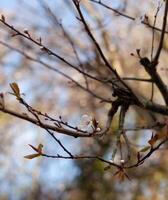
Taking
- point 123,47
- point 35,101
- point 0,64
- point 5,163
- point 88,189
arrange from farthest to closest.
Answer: point 5,163
point 88,189
point 35,101
point 123,47
point 0,64

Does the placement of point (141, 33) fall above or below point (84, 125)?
above

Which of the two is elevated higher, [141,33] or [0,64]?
[141,33]

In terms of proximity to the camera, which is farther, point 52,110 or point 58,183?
point 58,183

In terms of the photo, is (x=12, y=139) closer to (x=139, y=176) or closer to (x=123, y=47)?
(x=139, y=176)

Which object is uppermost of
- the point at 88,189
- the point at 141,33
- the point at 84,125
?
the point at 141,33

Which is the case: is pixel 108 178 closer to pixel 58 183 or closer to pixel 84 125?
pixel 58 183

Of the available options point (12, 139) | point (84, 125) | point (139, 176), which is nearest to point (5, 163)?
point (12, 139)

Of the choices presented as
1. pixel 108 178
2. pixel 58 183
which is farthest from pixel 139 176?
pixel 58 183

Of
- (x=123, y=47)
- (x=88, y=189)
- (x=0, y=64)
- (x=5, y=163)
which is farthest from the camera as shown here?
(x=5, y=163)

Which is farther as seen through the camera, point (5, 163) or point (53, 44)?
point (5, 163)
